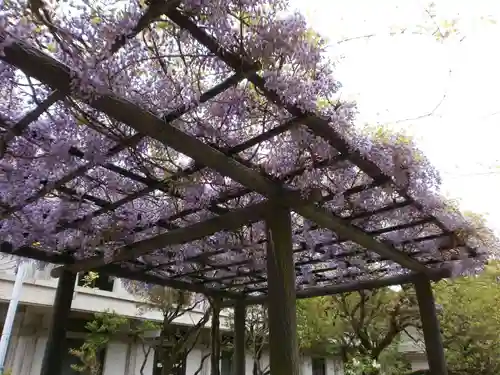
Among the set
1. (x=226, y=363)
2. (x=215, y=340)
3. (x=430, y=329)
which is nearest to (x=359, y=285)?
(x=430, y=329)

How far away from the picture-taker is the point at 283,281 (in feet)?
8.11

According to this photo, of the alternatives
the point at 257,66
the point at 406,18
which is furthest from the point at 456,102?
the point at 257,66

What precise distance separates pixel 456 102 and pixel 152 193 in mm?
2156

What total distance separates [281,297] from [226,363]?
918 cm

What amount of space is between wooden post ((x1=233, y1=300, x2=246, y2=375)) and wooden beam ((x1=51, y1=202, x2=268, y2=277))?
7.57 ft

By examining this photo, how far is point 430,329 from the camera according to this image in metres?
4.50

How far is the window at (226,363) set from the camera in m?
10.6

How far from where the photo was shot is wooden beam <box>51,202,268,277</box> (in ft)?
9.41

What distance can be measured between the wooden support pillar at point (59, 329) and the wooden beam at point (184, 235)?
0.49 ft

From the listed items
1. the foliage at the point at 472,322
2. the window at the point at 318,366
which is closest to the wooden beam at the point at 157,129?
the foliage at the point at 472,322

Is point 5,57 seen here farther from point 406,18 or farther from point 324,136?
point 406,18

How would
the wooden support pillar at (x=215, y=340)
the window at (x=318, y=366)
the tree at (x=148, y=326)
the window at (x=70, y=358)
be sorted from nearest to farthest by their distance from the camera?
1. the wooden support pillar at (x=215, y=340)
2. the tree at (x=148, y=326)
3. the window at (x=70, y=358)
4. the window at (x=318, y=366)

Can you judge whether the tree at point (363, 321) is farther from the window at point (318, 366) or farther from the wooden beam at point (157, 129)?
the wooden beam at point (157, 129)

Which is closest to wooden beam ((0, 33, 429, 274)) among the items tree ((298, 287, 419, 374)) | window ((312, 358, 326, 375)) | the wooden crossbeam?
the wooden crossbeam
